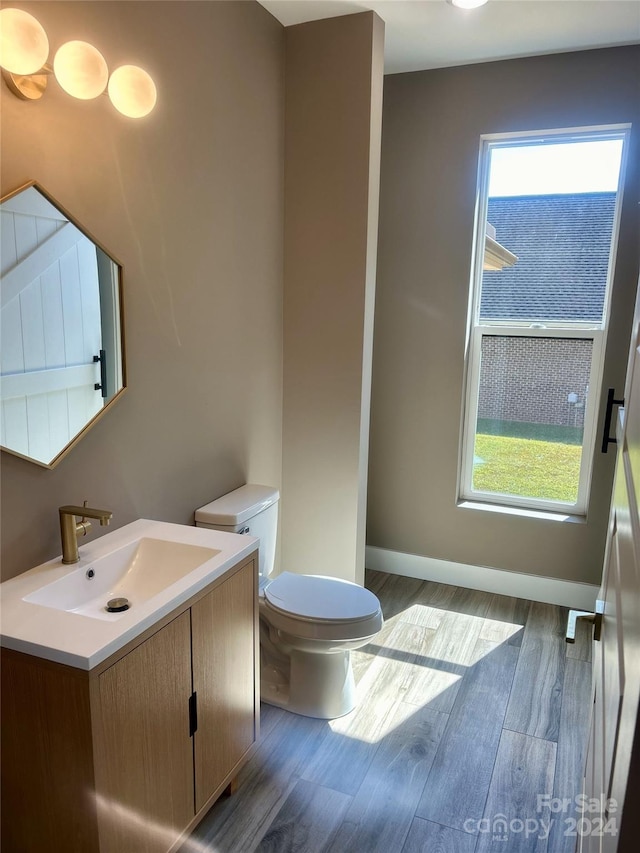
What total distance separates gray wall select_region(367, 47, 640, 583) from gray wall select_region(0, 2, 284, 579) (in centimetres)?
77

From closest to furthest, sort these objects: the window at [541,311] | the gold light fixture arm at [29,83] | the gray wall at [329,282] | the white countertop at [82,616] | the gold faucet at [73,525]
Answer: the white countertop at [82,616] → the gold light fixture arm at [29,83] → the gold faucet at [73,525] → the gray wall at [329,282] → the window at [541,311]

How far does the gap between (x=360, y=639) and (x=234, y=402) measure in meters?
1.02

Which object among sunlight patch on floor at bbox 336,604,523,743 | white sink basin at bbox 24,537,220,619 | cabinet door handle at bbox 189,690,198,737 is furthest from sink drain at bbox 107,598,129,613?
sunlight patch on floor at bbox 336,604,523,743

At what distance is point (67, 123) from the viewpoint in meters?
1.55

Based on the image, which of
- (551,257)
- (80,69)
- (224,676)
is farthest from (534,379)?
(80,69)

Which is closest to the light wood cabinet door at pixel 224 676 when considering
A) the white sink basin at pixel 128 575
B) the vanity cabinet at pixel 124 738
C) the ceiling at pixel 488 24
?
the vanity cabinet at pixel 124 738

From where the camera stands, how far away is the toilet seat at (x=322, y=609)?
2.11m

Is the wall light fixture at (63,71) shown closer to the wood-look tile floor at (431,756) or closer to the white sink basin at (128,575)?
the white sink basin at (128,575)

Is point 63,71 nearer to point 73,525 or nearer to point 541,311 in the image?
point 73,525

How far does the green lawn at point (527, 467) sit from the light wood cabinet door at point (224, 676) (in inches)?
71.8

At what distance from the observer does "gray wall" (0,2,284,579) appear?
155 centimetres

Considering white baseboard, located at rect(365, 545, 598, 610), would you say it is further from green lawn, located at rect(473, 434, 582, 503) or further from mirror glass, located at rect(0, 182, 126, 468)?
mirror glass, located at rect(0, 182, 126, 468)

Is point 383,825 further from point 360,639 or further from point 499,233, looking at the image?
point 499,233

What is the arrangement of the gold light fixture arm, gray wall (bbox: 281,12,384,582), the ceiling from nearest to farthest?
1. the gold light fixture arm
2. the ceiling
3. gray wall (bbox: 281,12,384,582)
